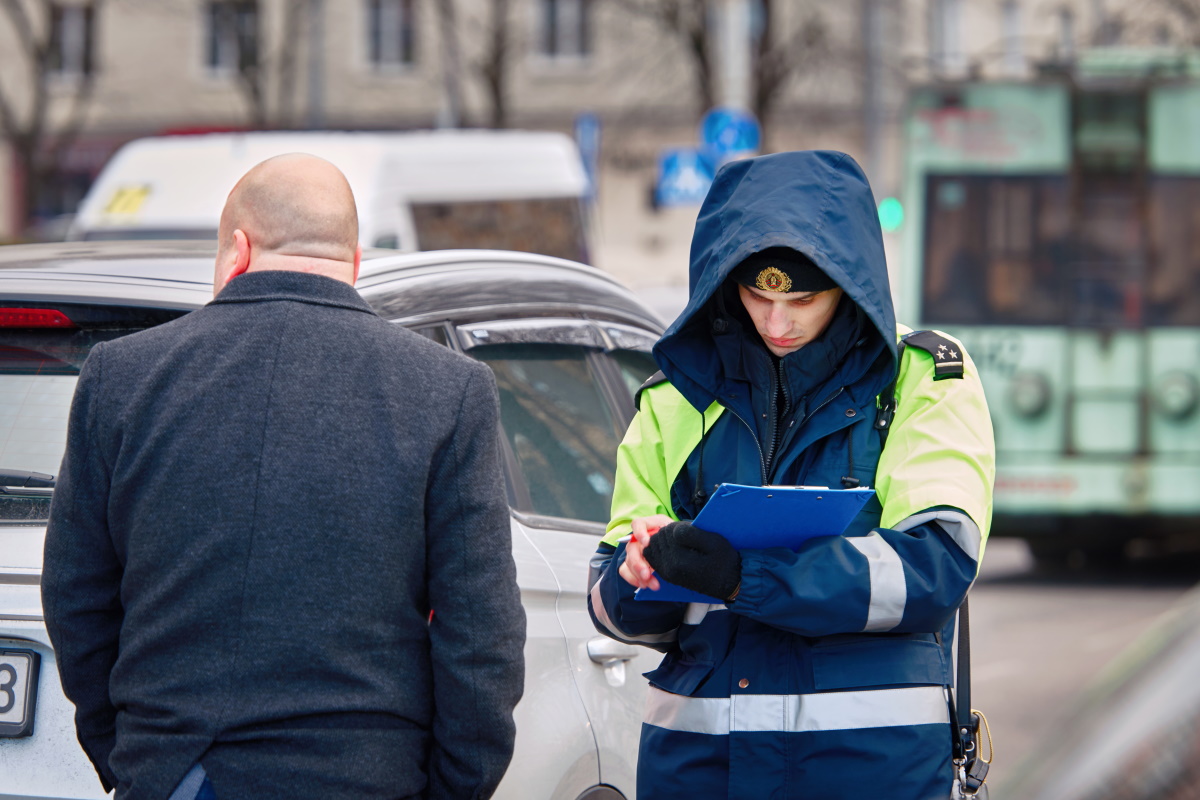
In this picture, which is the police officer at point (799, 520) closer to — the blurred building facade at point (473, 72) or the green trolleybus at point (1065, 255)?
the green trolleybus at point (1065, 255)

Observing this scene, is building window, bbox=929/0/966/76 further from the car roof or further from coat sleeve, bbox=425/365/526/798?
coat sleeve, bbox=425/365/526/798

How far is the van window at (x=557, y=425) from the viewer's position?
3.45 metres

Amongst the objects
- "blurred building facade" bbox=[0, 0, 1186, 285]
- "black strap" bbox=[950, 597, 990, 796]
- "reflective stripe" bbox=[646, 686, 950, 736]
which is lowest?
"black strap" bbox=[950, 597, 990, 796]

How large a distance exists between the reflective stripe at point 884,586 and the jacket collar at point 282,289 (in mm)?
895

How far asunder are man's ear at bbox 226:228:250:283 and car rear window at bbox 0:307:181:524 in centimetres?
48

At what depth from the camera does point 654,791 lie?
2.59 m

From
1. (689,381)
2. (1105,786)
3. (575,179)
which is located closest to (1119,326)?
(575,179)

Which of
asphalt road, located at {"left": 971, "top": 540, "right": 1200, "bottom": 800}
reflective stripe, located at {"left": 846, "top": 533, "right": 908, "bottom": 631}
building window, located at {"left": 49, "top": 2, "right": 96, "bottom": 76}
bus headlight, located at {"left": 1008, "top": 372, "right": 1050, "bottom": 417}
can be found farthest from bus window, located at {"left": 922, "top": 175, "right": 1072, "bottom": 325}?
building window, located at {"left": 49, "top": 2, "right": 96, "bottom": 76}

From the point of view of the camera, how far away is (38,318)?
2965mm

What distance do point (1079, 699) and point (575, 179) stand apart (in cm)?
1241

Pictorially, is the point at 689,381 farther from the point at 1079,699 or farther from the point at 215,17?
the point at 215,17

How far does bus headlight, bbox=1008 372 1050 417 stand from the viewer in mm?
10586

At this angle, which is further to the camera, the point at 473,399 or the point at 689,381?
the point at 689,381

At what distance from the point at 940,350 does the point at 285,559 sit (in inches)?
43.5
